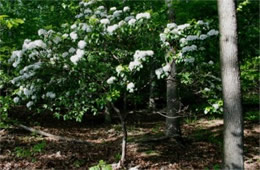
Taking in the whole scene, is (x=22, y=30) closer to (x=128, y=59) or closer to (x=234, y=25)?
(x=128, y=59)

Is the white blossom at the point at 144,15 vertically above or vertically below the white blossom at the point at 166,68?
above

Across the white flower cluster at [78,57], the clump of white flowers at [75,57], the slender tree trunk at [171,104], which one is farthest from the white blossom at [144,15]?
the slender tree trunk at [171,104]

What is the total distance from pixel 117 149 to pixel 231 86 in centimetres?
377

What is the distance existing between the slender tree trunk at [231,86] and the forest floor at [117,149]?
1.37 m

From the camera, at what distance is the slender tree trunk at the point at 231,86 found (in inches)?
163

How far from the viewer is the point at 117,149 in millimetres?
7008

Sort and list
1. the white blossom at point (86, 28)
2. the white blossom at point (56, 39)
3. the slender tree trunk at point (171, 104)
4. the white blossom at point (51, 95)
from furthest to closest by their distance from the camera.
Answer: the slender tree trunk at point (171, 104), the white blossom at point (51, 95), the white blossom at point (56, 39), the white blossom at point (86, 28)

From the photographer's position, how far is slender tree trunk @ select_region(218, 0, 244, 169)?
4.14 metres

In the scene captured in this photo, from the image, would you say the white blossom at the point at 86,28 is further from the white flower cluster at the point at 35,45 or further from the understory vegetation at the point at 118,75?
the white flower cluster at the point at 35,45

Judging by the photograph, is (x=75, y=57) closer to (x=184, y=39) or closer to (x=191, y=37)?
(x=184, y=39)

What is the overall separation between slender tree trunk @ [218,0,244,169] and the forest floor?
1.37 m

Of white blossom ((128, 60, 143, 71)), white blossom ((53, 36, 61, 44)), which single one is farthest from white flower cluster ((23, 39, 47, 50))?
white blossom ((128, 60, 143, 71))

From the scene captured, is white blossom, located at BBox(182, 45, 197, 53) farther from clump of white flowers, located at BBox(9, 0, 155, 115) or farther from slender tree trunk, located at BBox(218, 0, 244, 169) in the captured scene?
clump of white flowers, located at BBox(9, 0, 155, 115)

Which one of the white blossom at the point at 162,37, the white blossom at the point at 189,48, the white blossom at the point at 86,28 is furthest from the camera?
the white blossom at the point at 86,28
